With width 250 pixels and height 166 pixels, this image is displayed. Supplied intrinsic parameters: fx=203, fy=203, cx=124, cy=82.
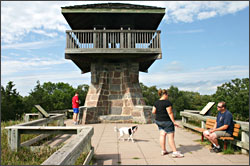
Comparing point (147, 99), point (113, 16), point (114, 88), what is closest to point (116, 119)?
point (114, 88)

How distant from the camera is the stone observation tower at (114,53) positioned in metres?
10.8

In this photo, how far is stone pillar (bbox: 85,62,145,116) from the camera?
12055 millimetres

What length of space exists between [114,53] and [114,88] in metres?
2.56

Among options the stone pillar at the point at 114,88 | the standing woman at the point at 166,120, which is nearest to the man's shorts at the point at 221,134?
the standing woman at the point at 166,120

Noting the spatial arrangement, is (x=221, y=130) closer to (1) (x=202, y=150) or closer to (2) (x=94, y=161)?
(1) (x=202, y=150)

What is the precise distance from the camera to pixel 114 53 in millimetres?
10836

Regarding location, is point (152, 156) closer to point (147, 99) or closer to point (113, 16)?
point (113, 16)

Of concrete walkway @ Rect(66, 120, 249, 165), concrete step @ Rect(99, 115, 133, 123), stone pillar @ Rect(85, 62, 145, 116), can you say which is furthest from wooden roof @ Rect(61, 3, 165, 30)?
concrete walkway @ Rect(66, 120, 249, 165)

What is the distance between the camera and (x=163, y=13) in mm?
11188

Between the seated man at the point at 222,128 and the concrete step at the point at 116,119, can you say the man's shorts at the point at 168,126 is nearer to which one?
the seated man at the point at 222,128

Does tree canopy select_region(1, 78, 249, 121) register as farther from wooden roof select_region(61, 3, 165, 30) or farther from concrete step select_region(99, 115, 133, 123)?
wooden roof select_region(61, 3, 165, 30)

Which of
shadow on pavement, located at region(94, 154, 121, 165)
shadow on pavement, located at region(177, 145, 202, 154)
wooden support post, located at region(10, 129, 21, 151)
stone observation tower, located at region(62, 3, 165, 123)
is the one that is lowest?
shadow on pavement, located at region(177, 145, 202, 154)

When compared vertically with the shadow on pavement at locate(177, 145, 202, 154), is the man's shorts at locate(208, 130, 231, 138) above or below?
above

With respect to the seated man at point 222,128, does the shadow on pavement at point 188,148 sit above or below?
below
